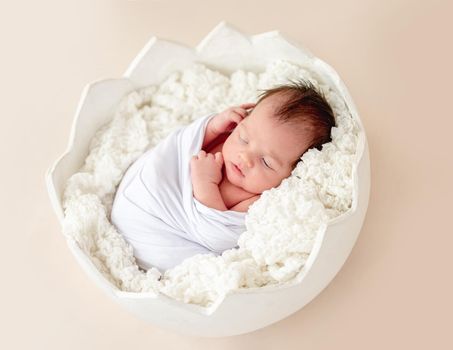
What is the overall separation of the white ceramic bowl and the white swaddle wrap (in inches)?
5.0

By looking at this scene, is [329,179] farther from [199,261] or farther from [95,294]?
[95,294]

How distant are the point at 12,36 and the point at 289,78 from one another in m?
0.71

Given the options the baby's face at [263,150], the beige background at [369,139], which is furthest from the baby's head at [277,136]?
the beige background at [369,139]

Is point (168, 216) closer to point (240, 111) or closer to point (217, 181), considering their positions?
point (217, 181)

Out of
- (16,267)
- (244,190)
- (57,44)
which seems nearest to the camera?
(244,190)

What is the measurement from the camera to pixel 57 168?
4.71 feet

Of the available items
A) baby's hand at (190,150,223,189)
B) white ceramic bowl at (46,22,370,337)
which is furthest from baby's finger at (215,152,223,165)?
white ceramic bowl at (46,22,370,337)

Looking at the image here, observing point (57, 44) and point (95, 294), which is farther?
point (57, 44)

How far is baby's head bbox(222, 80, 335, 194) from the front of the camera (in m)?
1.40

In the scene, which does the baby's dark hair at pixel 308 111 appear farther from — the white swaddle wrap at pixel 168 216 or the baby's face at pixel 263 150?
the white swaddle wrap at pixel 168 216

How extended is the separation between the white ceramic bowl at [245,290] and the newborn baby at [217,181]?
10cm

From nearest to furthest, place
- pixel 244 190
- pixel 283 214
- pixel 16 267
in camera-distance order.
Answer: pixel 283 214 < pixel 244 190 < pixel 16 267

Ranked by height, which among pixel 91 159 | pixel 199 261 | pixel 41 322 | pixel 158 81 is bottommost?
pixel 41 322

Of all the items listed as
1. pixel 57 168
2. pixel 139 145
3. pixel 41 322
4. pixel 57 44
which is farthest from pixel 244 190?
pixel 57 44
